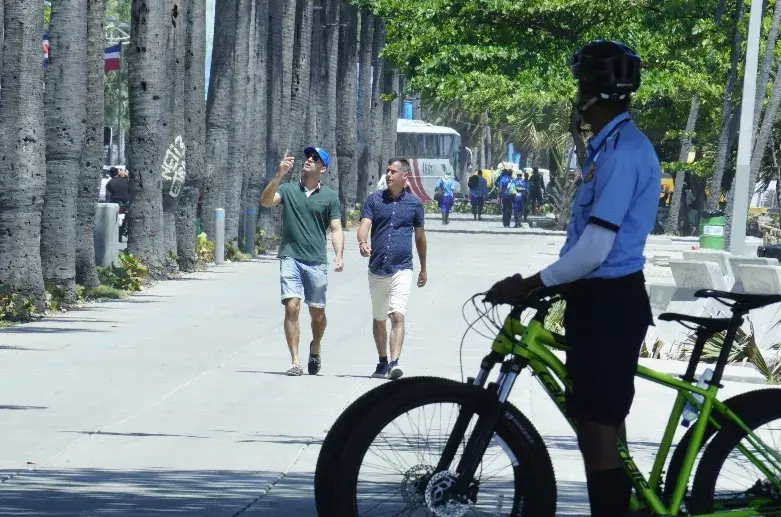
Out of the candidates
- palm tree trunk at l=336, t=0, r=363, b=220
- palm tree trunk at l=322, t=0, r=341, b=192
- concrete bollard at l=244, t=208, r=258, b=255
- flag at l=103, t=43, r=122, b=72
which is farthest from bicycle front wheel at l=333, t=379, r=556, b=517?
flag at l=103, t=43, r=122, b=72

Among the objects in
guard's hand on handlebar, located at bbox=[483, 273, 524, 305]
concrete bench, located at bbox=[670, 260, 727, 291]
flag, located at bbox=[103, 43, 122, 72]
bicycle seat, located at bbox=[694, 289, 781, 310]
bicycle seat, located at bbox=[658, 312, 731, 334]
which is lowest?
concrete bench, located at bbox=[670, 260, 727, 291]

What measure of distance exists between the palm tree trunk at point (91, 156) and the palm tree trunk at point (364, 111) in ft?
111

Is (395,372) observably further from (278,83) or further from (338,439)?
(278,83)

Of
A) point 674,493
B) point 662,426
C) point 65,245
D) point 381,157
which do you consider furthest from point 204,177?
point 381,157

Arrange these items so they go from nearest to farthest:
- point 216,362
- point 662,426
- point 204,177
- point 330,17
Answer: point 662,426, point 216,362, point 204,177, point 330,17

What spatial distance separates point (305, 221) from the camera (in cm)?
1489

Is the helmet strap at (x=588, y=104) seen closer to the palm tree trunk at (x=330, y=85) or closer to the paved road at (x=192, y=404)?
the paved road at (x=192, y=404)

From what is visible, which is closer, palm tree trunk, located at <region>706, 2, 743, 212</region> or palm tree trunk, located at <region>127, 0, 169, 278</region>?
palm tree trunk, located at <region>127, 0, 169, 278</region>

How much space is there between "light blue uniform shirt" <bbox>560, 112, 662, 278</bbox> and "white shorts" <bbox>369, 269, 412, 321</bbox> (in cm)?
895

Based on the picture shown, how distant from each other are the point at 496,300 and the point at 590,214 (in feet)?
1.40

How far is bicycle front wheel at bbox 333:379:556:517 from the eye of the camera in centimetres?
574

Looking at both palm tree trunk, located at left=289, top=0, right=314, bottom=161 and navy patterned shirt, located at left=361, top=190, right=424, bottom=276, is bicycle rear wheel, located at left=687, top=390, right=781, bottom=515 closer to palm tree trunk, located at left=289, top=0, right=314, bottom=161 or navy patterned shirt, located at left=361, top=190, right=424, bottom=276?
navy patterned shirt, located at left=361, top=190, right=424, bottom=276

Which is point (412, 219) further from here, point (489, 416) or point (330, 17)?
point (330, 17)

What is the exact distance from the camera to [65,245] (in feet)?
70.3
